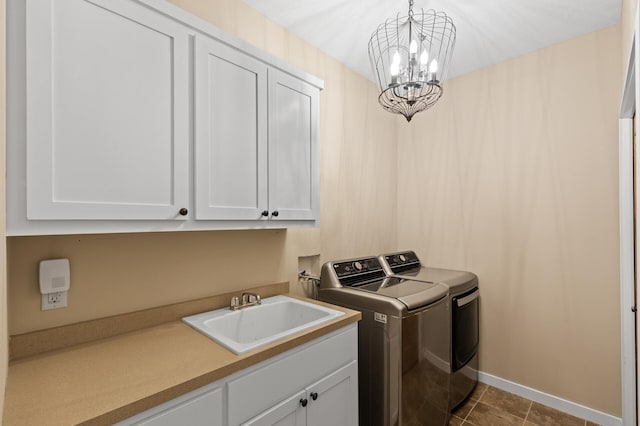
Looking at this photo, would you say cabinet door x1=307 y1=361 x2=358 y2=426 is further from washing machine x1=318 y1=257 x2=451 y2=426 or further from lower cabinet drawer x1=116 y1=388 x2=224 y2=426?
lower cabinet drawer x1=116 y1=388 x2=224 y2=426

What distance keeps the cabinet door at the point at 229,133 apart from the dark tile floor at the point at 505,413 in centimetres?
198

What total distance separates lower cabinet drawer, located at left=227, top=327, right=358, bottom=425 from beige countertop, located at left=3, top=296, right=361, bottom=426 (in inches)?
2.4

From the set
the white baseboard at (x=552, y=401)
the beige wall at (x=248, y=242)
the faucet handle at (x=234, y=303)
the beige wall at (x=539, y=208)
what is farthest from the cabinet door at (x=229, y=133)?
the white baseboard at (x=552, y=401)

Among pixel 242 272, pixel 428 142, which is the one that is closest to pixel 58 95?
pixel 242 272

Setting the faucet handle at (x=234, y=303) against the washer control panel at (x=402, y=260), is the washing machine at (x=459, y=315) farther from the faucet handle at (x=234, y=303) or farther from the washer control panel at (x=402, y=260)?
the faucet handle at (x=234, y=303)

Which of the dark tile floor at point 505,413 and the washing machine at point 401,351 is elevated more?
the washing machine at point 401,351

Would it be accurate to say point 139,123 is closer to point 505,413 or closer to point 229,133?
point 229,133

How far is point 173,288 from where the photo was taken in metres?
1.56

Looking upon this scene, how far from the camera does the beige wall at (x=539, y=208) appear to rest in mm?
2049

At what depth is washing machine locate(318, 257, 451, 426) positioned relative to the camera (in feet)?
5.49

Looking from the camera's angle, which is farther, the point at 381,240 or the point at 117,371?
the point at 381,240

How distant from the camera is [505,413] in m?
2.17

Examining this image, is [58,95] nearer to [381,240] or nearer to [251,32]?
[251,32]

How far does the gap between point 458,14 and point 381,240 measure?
5.76 ft
